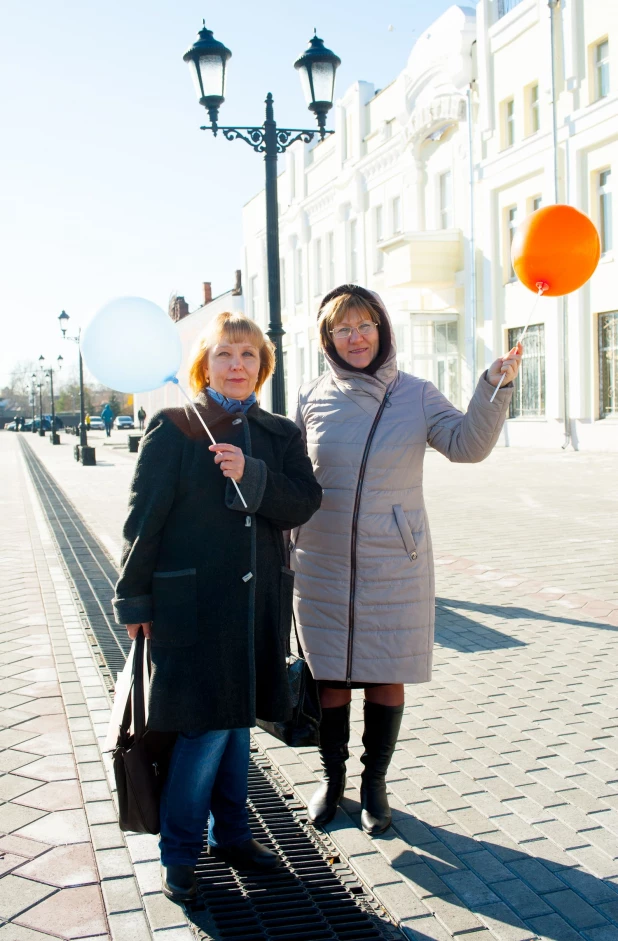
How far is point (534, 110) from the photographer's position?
22375 mm

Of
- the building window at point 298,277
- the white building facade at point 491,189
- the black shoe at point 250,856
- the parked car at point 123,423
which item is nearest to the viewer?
the black shoe at point 250,856

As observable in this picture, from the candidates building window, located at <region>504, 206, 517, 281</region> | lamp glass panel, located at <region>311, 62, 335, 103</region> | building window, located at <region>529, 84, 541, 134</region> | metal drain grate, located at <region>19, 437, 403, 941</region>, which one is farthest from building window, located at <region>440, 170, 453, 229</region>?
metal drain grate, located at <region>19, 437, 403, 941</region>

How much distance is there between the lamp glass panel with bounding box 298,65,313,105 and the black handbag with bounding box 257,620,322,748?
6352 millimetres

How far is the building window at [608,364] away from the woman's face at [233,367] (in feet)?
58.9

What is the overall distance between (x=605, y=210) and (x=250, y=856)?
1957cm

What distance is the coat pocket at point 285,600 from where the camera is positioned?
9.82 feet

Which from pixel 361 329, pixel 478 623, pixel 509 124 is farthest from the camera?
pixel 509 124

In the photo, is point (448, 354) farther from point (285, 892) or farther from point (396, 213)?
point (285, 892)

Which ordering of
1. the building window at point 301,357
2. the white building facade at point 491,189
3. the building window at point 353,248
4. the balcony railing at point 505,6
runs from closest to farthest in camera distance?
the white building facade at point 491,189
the balcony railing at point 505,6
the building window at point 353,248
the building window at point 301,357

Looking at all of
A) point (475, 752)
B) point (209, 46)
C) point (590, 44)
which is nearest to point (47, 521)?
point (209, 46)

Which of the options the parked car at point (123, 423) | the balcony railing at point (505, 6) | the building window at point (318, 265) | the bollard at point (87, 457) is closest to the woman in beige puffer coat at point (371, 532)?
the balcony railing at point (505, 6)

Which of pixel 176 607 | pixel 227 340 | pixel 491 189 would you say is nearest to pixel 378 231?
pixel 491 189

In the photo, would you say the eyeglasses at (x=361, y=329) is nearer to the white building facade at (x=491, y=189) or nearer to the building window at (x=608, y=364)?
the white building facade at (x=491, y=189)

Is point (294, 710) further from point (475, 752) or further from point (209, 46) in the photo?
point (209, 46)
